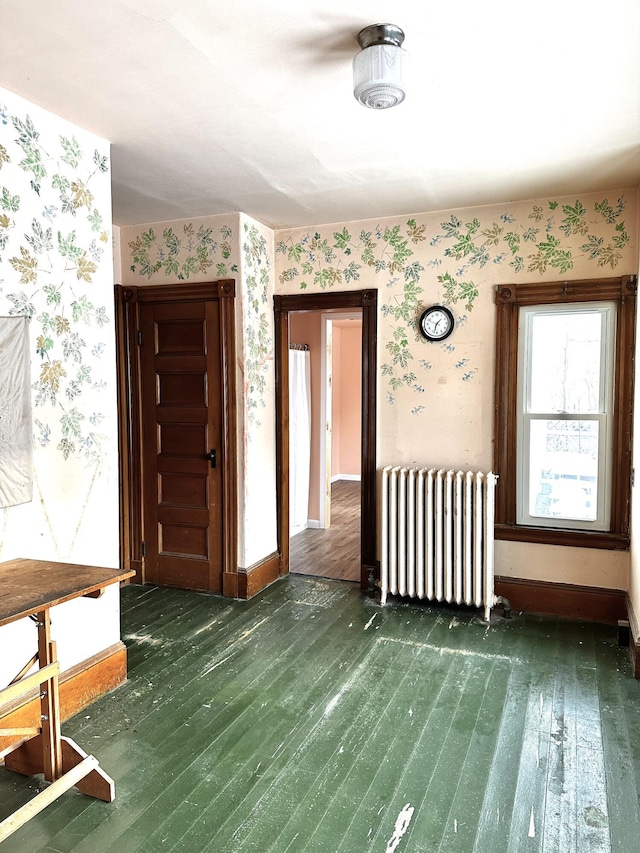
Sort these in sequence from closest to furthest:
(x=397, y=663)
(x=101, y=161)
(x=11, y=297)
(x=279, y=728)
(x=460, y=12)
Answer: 1. (x=460, y=12)
2. (x=11, y=297)
3. (x=279, y=728)
4. (x=101, y=161)
5. (x=397, y=663)

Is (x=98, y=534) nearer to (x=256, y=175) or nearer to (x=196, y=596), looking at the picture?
(x=196, y=596)

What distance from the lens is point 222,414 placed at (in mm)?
4090

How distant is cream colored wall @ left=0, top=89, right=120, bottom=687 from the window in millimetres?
2381

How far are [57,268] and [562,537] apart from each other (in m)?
3.19

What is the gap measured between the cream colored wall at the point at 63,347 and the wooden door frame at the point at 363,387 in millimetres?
1674

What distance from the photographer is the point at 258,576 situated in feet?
13.8

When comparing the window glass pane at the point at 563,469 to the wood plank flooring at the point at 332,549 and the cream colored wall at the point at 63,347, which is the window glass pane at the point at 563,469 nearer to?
the wood plank flooring at the point at 332,549

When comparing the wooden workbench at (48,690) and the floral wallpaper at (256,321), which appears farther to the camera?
the floral wallpaper at (256,321)

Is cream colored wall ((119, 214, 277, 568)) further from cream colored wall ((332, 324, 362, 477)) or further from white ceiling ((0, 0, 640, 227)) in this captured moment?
cream colored wall ((332, 324, 362, 477))

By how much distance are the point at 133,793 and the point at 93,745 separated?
1.23 ft

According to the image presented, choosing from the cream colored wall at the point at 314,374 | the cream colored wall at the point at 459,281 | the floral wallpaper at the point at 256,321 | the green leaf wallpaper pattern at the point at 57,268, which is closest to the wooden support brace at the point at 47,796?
the green leaf wallpaper pattern at the point at 57,268

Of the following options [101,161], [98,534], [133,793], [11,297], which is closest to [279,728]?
[133,793]

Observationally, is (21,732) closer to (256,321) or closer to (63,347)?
(63,347)

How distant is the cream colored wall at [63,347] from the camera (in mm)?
2408
